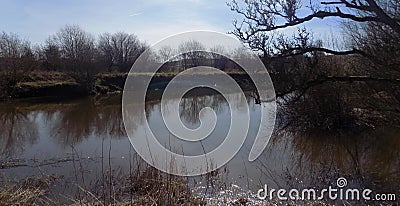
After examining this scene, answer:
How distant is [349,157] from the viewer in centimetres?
775

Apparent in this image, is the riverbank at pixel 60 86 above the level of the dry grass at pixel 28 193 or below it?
above

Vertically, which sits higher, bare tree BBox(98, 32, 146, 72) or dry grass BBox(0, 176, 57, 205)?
bare tree BBox(98, 32, 146, 72)

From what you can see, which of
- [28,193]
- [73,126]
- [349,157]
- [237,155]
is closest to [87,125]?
[73,126]

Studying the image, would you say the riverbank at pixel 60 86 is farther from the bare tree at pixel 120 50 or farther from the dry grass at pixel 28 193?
the dry grass at pixel 28 193

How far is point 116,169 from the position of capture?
6.77 metres

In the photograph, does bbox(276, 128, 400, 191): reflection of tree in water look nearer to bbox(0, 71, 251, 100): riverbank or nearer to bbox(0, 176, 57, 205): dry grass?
bbox(0, 176, 57, 205): dry grass

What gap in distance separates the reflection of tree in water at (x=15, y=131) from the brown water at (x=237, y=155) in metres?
0.02

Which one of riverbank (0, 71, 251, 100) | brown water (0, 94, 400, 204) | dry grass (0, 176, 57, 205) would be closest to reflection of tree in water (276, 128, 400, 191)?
brown water (0, 94, 400, 204)

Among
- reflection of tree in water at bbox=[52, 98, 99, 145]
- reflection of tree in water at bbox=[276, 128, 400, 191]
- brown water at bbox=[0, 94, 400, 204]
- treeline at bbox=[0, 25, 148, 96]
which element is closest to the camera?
brown water at bbox=[0, 94, 400, 204]

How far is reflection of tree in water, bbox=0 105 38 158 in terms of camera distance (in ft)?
29.9

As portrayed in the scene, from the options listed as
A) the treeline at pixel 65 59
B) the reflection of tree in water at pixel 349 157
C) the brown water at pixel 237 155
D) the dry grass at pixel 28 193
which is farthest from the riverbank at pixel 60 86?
the dry grass at pixel 28 193

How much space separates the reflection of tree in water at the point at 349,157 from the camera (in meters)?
6.02

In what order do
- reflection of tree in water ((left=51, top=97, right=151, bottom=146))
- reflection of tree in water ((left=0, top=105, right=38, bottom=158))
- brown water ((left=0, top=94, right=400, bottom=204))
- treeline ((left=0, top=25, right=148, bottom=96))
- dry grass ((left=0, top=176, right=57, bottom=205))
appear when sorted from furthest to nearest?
treeline ((left=0, top=25, right=148, bottom=96))
reflection of tree in water ((left=51, top=97, right=151, bottom=146))
reflection of tree in water ((left=0, top=105, right=38, bottom=158))
brown water ((left=0, top=94, right=400, bottom=204))
dry grass ((left=0, top=176, right=57, bottom=205))

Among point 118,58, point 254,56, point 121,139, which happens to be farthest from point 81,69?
point 254,56
